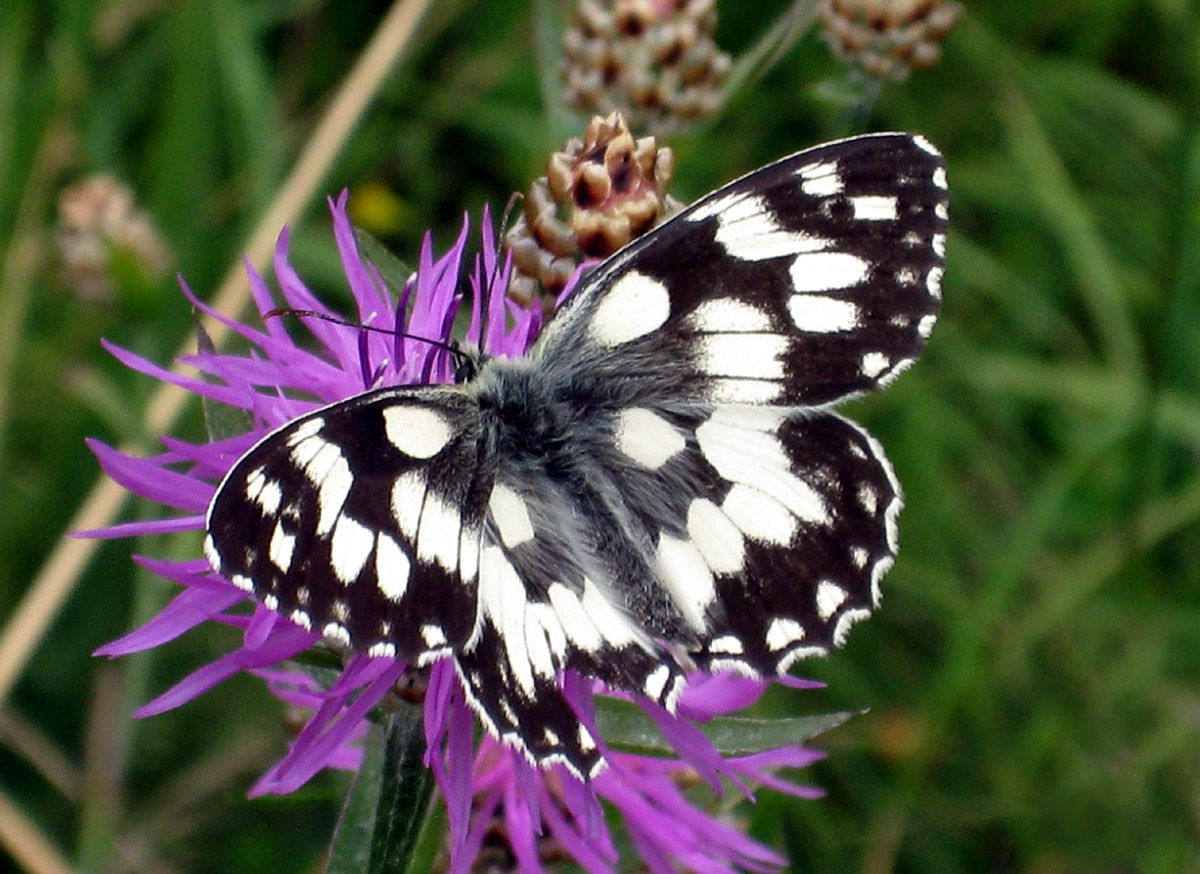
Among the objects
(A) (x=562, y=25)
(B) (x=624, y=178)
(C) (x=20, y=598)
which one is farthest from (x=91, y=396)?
(B) (x=624, y=178)

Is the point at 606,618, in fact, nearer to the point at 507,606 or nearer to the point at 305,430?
the point at 507,606

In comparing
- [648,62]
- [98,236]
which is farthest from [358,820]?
[98,236]

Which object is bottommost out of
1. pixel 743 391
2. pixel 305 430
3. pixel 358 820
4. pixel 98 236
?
pixel 98 236

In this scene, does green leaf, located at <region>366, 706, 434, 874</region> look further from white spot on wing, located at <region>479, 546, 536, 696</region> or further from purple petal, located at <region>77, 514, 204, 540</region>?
purple petal, located at <region>77, 514, 204, 540</region>

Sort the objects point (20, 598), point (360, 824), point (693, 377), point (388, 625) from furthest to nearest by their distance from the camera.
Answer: point (20, 598)
point (693, 377)
point (360, 824)
point (388, 625)

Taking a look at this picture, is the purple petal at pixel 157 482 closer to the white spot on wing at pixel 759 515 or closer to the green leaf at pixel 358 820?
the green leaf at pixel 358 820

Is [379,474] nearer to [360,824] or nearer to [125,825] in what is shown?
[360,824]
